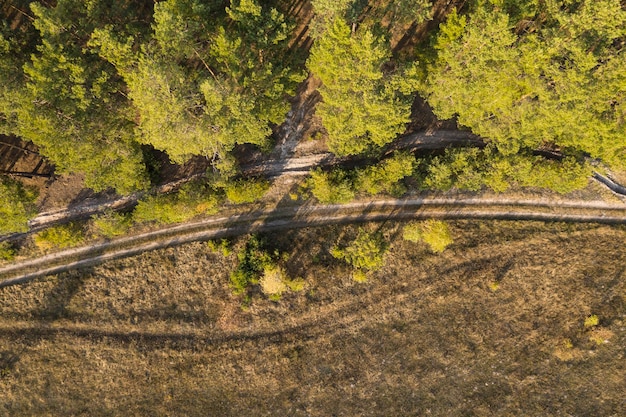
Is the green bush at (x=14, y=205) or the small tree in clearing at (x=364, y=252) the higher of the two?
the green bush at (x=14, y=205)

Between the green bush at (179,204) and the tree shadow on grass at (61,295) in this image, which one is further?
the tree shadow on grass at (61,295)

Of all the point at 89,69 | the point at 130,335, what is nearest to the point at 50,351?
the point at 130,335

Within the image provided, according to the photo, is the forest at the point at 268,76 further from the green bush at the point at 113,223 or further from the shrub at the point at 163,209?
the green bush at the point at 113,223

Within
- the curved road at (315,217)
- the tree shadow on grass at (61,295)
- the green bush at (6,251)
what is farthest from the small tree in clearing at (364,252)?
the green bush at (6,251)

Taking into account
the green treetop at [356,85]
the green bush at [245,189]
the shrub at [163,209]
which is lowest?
the shrub at [163,209]

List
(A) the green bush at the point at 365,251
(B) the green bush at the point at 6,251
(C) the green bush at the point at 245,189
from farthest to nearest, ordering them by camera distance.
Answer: (B) the green bush at the point at 6,251 < (A) the green bush at the point at 365,251 < (C) the green bush at the point at 245,189

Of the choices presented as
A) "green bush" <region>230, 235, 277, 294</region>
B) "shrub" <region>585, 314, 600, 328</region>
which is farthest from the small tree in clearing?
"shrub" <region>585, 314, 600, 328</region>

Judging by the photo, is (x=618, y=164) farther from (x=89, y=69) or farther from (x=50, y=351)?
(x=50, y=351)

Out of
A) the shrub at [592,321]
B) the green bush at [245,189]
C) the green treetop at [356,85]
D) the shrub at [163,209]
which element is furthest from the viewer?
the shrub at [592,321]
